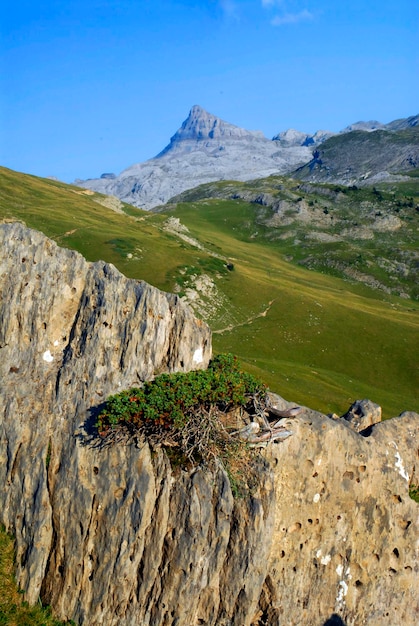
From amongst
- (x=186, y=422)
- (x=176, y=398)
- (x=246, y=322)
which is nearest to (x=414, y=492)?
(x=186, y=422)

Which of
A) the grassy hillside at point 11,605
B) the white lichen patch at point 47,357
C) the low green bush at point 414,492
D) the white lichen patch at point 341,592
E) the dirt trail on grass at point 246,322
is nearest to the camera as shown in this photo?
the grassy hillside at point 11,605

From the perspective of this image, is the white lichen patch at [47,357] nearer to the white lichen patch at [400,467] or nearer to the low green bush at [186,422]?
the low green bush at [186,422]

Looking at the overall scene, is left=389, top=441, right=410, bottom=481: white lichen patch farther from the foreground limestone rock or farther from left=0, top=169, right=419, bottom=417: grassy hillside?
left=0, top=169, right=419, bottom=417: grassy hillside

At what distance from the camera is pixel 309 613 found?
2745 centimetres

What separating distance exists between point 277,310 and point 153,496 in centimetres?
8399

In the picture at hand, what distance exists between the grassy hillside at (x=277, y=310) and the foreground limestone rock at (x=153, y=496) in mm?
32610

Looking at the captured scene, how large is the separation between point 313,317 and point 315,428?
252 ft

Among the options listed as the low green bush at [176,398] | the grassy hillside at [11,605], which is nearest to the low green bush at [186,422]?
the low green bush at [176,398]

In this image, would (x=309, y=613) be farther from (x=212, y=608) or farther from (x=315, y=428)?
(x=315, y=428)

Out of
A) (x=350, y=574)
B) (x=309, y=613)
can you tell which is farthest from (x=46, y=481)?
(x=350, y=574)

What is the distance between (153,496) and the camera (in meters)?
25.6

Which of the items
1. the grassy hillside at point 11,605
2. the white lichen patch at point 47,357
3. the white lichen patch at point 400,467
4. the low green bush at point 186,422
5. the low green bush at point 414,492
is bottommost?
the grassy hillside at point 11,605

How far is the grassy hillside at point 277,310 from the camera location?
3120 inches

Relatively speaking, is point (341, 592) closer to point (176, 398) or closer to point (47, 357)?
point (176, 398)
